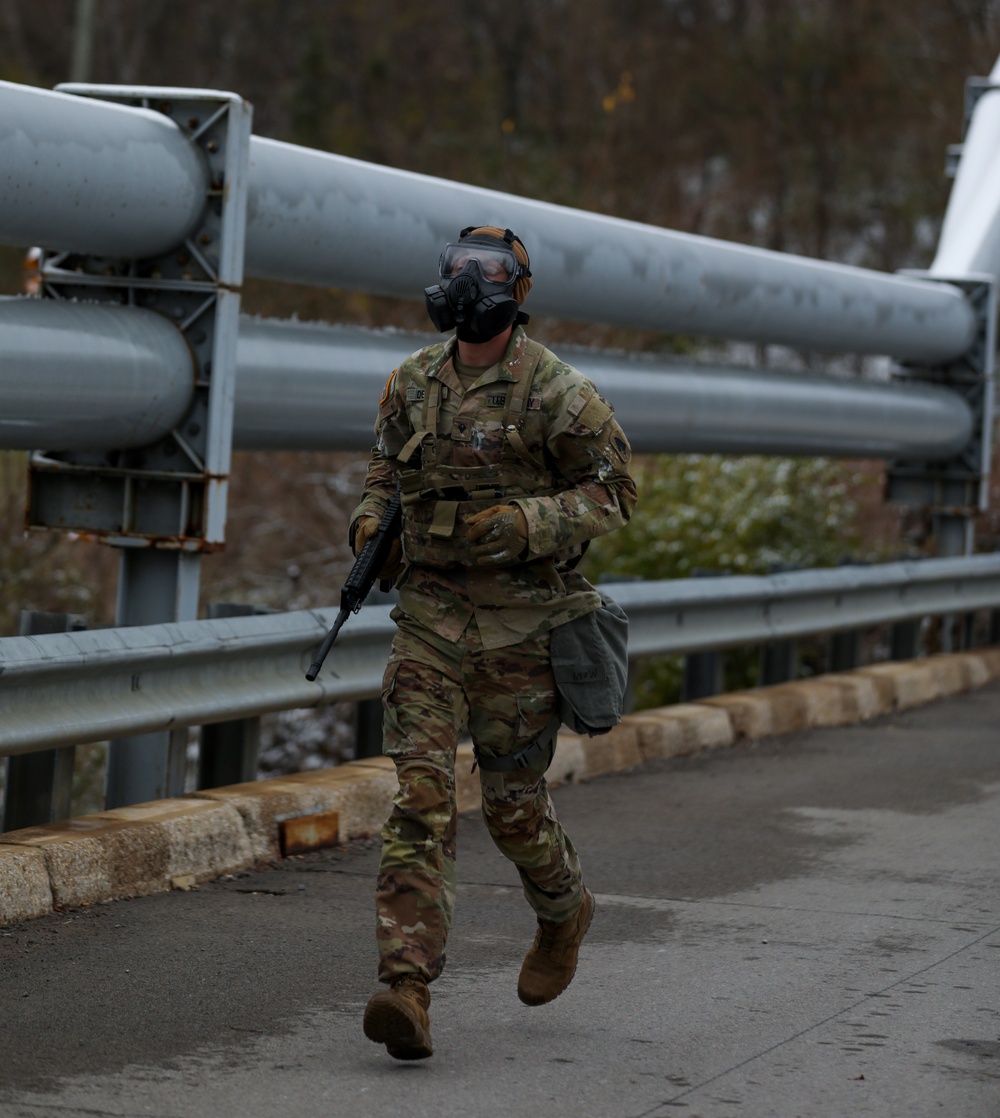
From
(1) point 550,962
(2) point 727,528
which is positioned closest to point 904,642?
(2) point 727,528

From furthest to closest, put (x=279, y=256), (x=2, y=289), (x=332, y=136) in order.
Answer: (x=332, y=136)
(x=2, y=289)
(x=279, y=256)

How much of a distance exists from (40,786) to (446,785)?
2.03m

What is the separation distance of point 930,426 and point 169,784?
674 centimetres

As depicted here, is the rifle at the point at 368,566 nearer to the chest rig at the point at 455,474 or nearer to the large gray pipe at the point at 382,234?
the chest rig at the point at 455,474

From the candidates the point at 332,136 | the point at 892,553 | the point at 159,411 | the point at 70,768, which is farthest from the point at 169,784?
the point at 332,136

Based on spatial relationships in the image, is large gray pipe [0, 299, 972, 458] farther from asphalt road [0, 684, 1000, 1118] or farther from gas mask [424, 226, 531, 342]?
gas mask [424, 226, 531, 342]

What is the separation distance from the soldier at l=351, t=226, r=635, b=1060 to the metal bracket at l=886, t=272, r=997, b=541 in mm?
8103

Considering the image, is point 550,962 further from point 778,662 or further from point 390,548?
point 778,662

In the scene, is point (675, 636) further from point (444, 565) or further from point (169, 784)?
point (444, 565)

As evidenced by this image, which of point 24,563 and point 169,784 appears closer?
point 169,784

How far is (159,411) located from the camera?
20.3 feet

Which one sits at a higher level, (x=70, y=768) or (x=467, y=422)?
(x=467, y=422)

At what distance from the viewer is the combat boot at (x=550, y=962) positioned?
14.6ft

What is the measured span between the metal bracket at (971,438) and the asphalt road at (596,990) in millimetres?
5442
